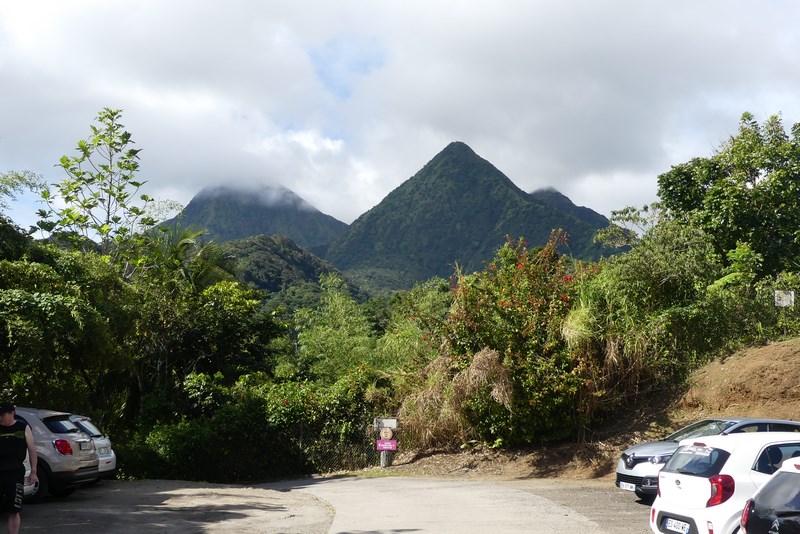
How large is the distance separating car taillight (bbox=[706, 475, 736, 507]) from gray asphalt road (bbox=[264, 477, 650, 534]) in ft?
7.86

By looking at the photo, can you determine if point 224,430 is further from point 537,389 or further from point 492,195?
point 492,195

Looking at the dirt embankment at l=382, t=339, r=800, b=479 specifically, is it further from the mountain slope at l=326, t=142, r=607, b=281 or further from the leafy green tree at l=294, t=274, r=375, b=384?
the mountain slope at l=326, t=142, r=607, b=281

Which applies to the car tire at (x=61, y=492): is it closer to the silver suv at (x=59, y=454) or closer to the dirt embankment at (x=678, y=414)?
the silver suv at (x=59, y=454)

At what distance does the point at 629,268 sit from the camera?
17.8 m

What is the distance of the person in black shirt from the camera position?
25.9 ft

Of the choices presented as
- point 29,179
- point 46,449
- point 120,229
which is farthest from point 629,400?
point 29,179

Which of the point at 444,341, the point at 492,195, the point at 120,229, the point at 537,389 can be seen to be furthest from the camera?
the point at 492,195

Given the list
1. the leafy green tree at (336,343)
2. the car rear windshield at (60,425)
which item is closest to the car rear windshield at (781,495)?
the car rear windshield at (60,425)

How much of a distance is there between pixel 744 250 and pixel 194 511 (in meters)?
16.6

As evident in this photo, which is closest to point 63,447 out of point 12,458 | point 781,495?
point 12,458

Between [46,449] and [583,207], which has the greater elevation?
[583,207]

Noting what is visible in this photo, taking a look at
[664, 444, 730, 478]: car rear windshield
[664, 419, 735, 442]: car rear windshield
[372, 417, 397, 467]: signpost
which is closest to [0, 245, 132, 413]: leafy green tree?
[372, 417, 397, 467]: signpost

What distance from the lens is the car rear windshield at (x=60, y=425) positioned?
11648mm

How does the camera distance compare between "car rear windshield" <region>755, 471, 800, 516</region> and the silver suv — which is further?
the silver suv
